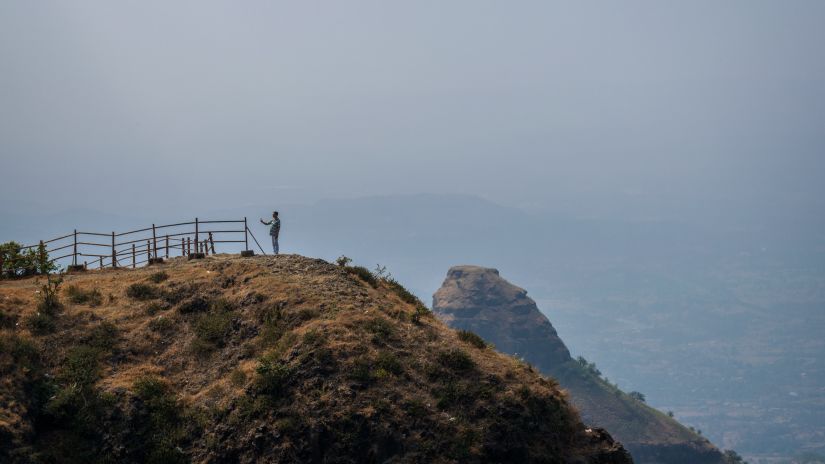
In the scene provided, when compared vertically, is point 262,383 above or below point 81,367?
below

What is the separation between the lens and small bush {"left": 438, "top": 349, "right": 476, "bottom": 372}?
38719 millimetres

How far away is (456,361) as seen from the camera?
127 ft

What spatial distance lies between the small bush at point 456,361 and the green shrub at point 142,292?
54.3 feet

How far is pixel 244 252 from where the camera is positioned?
51.6 m

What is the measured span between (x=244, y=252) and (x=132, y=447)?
1886 cm

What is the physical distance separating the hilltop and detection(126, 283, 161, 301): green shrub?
9cm

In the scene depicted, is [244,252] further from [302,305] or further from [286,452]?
[286,452]

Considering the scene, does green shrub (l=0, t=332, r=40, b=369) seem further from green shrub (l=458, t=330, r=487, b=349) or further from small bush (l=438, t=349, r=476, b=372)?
green shrub (l=458, t=330, r=487, b=349)

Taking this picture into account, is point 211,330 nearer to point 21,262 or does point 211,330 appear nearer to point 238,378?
point 238,378

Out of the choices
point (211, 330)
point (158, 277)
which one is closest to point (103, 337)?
point (211, 330)

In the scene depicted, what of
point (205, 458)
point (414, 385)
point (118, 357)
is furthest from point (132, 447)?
point (414, 385)

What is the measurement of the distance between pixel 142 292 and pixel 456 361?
18.3 meters

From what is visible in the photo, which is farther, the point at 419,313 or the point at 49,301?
the point at 419,313

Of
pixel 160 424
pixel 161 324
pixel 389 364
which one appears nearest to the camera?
pixel 160 424
